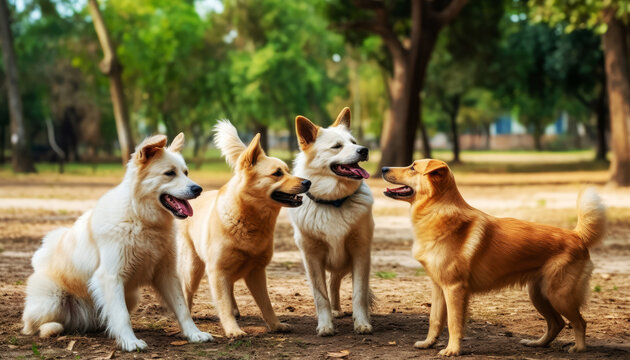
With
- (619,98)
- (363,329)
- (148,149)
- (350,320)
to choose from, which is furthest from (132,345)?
(619,98)

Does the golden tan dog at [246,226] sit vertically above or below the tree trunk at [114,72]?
below

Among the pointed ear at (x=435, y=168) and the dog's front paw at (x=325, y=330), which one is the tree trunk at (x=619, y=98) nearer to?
the dog's front paw at (x=325, y=330)

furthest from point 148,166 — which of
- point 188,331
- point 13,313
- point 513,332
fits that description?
point 513,332

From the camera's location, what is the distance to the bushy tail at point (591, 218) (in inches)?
231

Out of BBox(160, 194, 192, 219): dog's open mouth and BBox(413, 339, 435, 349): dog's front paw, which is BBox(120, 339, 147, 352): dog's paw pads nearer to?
BBox(160, 194, 192, 219): dog's open mouth

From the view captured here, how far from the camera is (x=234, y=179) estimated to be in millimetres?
6613

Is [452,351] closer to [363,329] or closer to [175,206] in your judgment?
[363,329]

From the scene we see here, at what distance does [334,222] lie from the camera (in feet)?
22.1

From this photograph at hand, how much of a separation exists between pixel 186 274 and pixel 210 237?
0.90m

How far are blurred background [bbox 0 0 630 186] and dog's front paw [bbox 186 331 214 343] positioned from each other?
2332cm

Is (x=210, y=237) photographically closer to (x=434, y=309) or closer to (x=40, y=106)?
(x=434, y=309)

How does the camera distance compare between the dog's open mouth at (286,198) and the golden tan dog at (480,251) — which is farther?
the dog's open mouth at (286,198)

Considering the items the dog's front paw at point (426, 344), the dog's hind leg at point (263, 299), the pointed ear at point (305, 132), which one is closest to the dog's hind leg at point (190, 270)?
the dog's hind leg at point (263, 299)

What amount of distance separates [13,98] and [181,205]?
3356cm
